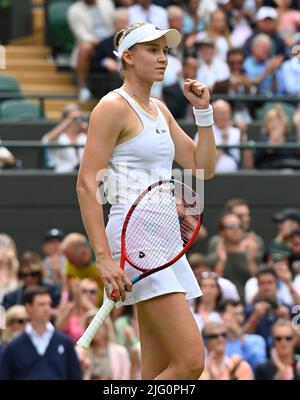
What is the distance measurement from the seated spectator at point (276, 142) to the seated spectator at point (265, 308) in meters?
2.34

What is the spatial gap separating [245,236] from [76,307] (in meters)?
2.15

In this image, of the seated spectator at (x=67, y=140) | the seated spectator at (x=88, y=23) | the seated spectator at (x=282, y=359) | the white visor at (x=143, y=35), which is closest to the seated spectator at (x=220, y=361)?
the seated spectator at (x=282, y=359)

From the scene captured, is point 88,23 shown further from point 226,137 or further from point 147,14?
point 226,137

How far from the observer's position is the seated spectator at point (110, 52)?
14.5 m

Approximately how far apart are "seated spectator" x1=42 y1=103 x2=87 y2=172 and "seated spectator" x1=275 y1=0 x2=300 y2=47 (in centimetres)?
336

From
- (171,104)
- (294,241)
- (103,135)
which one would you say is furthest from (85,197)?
(171,104)

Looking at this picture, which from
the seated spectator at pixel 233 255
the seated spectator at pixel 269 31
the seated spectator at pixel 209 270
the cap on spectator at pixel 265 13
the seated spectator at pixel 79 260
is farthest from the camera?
the cap on spectator at pixel 265 13

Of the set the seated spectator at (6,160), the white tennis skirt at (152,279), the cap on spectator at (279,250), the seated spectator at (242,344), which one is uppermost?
the white tennis skirt at (152,279)

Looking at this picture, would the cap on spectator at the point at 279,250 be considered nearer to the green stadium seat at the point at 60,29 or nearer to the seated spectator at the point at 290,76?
the seated spectator at the point at 290,76

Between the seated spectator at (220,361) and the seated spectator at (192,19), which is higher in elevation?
the seated spectator at (192,19)

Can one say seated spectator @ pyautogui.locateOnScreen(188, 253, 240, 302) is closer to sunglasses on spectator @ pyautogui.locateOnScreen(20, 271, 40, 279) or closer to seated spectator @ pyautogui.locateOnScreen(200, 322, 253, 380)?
seated spectator @ pyautogui.locateOnScreen(200, 322, 253, 380)

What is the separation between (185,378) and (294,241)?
19.7ft

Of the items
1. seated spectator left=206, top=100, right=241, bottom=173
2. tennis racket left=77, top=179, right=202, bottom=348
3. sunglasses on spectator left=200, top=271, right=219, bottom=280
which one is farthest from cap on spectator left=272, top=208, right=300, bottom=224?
tennis racket left=77, top=179, right=202, bottom=348

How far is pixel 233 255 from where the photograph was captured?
12.0m
